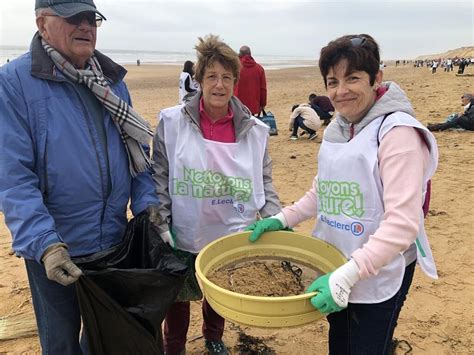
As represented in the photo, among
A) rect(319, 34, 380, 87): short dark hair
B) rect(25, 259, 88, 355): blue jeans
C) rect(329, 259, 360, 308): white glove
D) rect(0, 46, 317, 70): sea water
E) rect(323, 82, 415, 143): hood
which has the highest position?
rect(0, 46, 317, 70): sea water

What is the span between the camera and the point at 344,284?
1542 millimetres

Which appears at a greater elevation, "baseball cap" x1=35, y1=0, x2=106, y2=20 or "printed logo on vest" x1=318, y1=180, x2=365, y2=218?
"baseball cap" x1=35, y1=0, x2=106, y2=20

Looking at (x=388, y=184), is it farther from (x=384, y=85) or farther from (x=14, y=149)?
(x=14, y=149)

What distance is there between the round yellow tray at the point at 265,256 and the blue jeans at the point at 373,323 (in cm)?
22

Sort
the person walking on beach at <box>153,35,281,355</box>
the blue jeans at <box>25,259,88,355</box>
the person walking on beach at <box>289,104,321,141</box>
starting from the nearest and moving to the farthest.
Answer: the blue jeans at <box>25,259,88,355</box> → the person walking on beach at <box>153,35,281,355</box> → the person walking on beach at <box>289,104,321,141</box>

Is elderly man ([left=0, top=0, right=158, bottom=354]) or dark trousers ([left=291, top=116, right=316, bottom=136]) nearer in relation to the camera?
elderly man ([left=0, top=0, right=158, bottom=354])

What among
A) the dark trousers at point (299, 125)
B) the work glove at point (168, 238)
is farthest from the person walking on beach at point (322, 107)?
Answer: the work glove at point (168, 238)

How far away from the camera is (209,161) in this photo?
2.23 metres

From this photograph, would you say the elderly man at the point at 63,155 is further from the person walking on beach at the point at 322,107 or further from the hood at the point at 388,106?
the person walking on beach at the point at 322,107

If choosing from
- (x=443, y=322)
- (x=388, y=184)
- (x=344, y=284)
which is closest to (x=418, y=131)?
(x=388, y=184)

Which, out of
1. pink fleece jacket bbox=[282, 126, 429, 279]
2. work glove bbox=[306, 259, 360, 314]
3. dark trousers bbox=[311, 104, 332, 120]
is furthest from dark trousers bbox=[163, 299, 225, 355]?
dark trousers bbox=[311, 104, 332, 120]

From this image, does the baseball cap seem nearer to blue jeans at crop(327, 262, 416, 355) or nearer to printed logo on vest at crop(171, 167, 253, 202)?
printed logo on vest at crop(171, 167, 253, 202)

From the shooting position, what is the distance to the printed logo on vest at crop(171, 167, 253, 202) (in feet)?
7.30

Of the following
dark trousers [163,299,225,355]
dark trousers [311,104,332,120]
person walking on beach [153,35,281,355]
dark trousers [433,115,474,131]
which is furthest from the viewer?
dark trousers [311,104,332,120]
